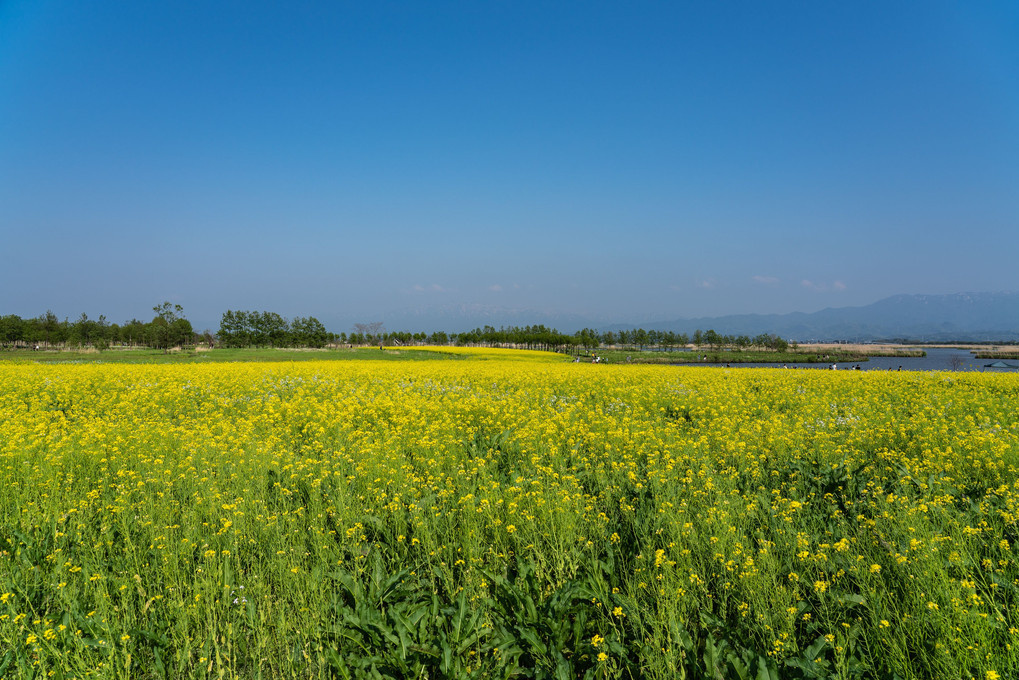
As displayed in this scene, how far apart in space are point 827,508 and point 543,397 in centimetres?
853

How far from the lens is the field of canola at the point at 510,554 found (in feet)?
10.1

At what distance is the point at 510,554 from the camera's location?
470 cm

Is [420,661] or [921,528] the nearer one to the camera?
[420,661]

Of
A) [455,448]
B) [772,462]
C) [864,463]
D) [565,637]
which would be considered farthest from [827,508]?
[455,448]

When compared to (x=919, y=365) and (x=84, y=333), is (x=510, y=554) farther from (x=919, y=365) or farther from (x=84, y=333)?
(x=84, y=333)

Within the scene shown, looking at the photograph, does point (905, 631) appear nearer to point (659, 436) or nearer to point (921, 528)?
point (921, 528)

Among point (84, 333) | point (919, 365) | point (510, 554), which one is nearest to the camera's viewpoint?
point (510, 554)

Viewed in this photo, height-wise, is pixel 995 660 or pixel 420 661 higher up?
pixel 995 660

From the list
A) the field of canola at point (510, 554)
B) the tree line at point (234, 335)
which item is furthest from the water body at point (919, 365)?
the tree line at point (234, 335)

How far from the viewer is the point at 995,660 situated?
106 inches

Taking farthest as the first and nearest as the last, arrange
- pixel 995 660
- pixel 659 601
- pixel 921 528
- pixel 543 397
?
pixel 543 397 → pixel 921 528 → pixel 659 601 → pixel 995 660

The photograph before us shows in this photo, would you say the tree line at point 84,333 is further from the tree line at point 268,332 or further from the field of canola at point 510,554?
the field of canola at point 510,554

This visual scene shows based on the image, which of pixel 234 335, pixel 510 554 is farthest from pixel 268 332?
pixel 510 554

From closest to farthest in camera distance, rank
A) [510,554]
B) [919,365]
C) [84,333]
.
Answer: [510,554], [919,365], [84,333]
